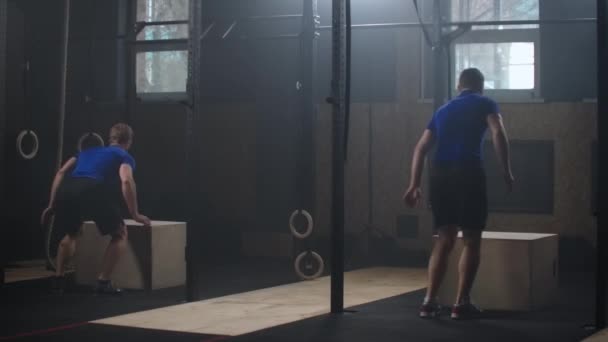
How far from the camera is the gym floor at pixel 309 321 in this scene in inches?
207

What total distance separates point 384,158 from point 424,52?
3.75ft

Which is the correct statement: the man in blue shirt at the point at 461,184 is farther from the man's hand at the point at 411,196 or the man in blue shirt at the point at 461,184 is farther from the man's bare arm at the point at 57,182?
the man's bare arm at the point at 57,182

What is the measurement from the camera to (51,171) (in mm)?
10359

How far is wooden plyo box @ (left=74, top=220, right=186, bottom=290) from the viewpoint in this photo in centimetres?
751

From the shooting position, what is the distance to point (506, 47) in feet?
32.2

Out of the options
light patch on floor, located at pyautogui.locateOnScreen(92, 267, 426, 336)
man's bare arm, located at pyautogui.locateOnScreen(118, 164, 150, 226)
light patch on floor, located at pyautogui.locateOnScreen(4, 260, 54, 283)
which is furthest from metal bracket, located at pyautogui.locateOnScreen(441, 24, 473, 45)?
light patch on floor, located at pyautogui.locateOnScreen(4, 260, 54, 283)

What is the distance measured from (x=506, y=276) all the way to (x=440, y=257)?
64cm

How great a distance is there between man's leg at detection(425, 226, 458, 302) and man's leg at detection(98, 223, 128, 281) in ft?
8.12

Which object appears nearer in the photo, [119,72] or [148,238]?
[148,238]

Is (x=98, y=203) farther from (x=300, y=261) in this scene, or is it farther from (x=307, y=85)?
(x=307, y=85)

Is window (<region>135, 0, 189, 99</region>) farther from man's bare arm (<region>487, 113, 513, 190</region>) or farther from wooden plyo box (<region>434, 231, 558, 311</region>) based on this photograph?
man's bare arm (<region>487, 113, 513, 190</region>)

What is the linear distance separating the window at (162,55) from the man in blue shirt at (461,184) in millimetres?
5396

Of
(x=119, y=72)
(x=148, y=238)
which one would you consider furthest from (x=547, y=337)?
(x=119, y=72)

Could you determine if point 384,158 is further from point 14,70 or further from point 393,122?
point 14,70
